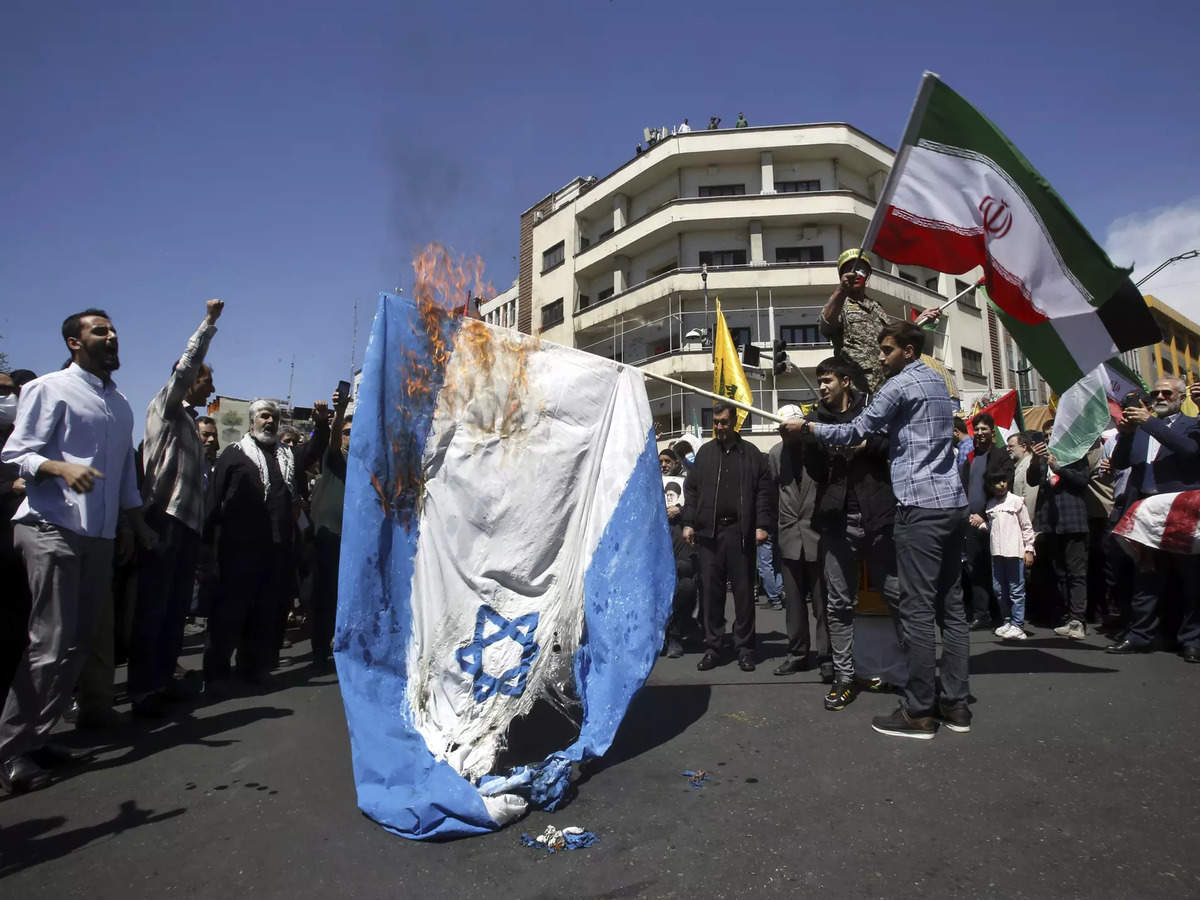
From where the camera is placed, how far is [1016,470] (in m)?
7.76

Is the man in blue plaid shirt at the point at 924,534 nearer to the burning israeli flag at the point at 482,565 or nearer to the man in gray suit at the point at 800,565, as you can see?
the man in gray suit at the point at 800,565

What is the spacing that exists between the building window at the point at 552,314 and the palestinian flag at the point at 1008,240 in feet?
104

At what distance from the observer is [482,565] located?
3234mm

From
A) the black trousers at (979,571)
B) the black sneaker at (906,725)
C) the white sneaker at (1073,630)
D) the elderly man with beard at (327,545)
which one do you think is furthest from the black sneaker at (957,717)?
the elderly man with beard at (327,545)

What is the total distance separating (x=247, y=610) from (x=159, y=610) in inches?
28.5

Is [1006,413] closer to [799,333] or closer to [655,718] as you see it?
[655,718]

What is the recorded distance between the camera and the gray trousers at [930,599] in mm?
3693

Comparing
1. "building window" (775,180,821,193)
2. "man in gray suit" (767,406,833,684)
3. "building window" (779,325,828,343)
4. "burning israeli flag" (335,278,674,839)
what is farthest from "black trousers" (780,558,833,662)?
"building window" (775,180,821,193)

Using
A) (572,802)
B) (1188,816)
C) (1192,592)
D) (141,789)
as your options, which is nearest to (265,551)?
(141,789)

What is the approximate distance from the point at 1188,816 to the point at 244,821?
3.57 metres

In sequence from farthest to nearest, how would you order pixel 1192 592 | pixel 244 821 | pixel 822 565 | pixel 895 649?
1. pixel 1192 592
2. pixel 822 565
3. pixel 895 649
4. pixel 244 821

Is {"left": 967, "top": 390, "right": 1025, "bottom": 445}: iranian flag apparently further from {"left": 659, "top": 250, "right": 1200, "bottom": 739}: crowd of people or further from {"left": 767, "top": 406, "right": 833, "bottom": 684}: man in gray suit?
{"left": 767, "top": 406, "right": 833, "bottom": 684}: man in gray suit

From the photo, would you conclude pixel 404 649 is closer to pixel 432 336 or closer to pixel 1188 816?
pixel 432 336

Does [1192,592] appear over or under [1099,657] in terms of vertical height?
over
